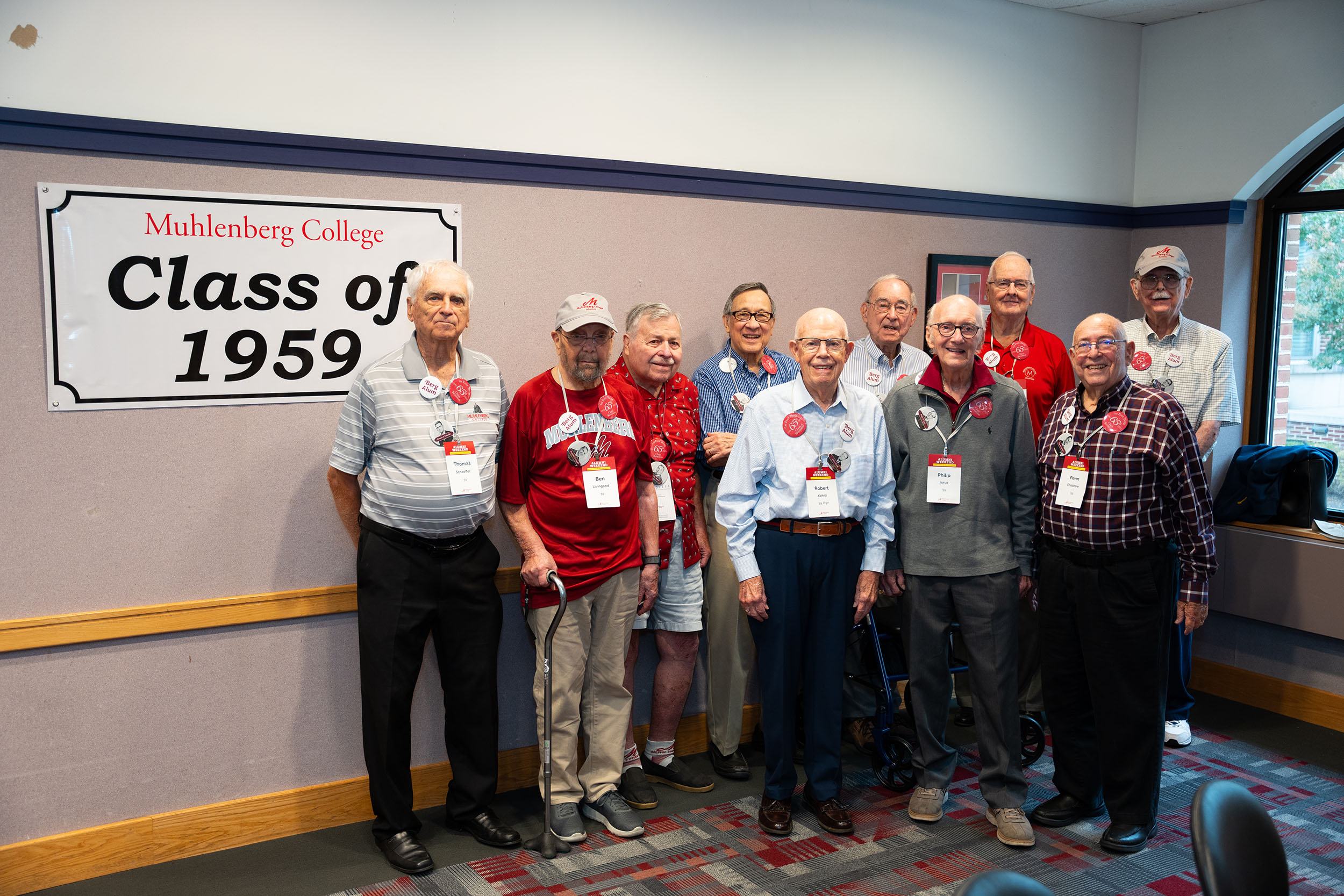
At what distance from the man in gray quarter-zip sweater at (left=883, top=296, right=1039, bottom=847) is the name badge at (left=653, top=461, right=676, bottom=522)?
30.9 inches

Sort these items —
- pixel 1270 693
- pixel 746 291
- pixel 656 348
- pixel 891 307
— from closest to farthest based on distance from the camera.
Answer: pixel 656 348, pixel 746 291, pixel 891 307, pixel 1270 693

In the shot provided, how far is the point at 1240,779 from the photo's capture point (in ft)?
12.7

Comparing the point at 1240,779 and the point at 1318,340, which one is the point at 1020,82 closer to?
the point at 1318,340

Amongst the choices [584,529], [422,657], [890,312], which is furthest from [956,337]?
[422,657]

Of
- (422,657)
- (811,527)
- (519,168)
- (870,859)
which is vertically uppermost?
(519,168)

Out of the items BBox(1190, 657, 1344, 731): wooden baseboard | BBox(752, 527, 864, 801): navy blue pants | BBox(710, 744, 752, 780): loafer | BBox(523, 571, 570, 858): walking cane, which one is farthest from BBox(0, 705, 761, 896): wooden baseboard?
BBox(1190, 657, 1344, 731): wooden baseboard

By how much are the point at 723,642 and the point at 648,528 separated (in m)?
0.67

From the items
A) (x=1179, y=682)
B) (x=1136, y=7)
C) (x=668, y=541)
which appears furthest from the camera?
(x=1136, y=7)

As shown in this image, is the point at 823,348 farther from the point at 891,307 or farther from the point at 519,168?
the point at 519,168

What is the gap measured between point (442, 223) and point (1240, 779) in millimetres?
3725

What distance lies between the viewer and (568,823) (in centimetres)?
330

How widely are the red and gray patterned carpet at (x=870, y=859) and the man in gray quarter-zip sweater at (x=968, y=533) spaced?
147 millimetres

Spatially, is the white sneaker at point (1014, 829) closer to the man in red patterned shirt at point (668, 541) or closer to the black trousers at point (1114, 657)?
the black trousers at point (1114, 657)

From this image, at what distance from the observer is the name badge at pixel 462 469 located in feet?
10.0
